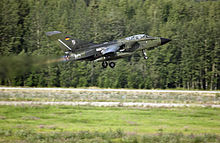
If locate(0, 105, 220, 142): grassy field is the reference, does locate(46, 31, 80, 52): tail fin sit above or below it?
above

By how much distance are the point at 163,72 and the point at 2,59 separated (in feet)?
192

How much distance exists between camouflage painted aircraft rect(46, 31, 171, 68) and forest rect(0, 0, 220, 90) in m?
46.4

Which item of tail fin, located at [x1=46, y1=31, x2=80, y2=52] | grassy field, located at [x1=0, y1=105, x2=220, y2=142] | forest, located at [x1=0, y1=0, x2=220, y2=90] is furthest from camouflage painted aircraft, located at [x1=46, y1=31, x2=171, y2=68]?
forest, located at [x1=0, y1=0, x2=220, y2=90]

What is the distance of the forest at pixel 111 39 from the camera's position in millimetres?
82500

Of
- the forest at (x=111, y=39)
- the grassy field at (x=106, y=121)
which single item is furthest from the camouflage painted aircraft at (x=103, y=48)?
the forest at (x=111, y=39)

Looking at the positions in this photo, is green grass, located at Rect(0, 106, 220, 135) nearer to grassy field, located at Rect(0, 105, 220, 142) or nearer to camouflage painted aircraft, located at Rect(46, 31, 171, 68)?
grassy field, located at Rect(0, 105, 220, 142)

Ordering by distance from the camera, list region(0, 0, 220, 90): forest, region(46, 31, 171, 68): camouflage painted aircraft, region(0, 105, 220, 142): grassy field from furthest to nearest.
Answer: region(0, 0, 220, 90): forest, region(46, 31, 171, 68): camouflage painted aircraft, region(0, 105, 220, 142): grassy field

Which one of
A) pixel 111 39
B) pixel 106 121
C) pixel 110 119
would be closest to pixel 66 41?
pixel 106 121

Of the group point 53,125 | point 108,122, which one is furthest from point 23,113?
point 108,122

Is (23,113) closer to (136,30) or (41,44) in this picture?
(41,44)

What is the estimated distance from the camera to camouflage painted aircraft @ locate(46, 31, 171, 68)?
107ft

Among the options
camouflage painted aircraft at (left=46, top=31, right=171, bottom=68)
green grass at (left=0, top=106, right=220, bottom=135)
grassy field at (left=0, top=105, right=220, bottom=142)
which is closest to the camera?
grassy field at (left=0, top=105, right=220, bottom=142)

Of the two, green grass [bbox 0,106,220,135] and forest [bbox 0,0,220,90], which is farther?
forest [bbox 0,0,220,90]

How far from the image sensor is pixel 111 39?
290 feet
